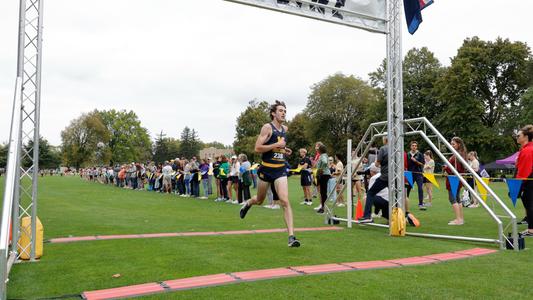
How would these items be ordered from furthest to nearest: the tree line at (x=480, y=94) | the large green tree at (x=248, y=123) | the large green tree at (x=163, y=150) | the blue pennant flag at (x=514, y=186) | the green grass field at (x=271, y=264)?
the large green tree at (x=163, y=150), the large green tree at (x=248, y=123), the tree line at (x=480, y=94), the blue pennant flag at (x=514, y=186), the green grass field at (x=271, y=264)

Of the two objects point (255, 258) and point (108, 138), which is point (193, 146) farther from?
point (255, 258)

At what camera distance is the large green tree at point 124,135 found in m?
99.3

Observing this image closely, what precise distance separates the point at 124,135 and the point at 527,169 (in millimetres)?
98570

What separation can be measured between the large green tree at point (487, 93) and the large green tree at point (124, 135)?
241ft

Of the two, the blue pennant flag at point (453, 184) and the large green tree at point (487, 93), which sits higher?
the large green tree at point (487, 93)

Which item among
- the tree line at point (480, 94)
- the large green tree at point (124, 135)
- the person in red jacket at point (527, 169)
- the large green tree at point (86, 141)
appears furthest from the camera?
the large green tree at point (124, 135)

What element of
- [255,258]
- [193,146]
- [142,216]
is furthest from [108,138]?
[255,258]

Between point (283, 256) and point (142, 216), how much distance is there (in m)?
6.73

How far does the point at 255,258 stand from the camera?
5.93m

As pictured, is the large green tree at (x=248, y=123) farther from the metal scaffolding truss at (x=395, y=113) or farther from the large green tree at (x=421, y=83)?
the metal scaffolding truss at (x=395, y=113)

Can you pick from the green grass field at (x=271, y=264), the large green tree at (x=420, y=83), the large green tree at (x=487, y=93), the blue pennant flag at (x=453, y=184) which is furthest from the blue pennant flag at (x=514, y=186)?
the large green tree at (x=420, y=83)

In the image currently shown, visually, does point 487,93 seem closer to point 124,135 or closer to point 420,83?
point 420,83

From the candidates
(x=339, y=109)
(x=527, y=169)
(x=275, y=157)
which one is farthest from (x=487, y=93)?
(x=275, y=157)

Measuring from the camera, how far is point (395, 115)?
→ 354 inches
